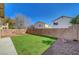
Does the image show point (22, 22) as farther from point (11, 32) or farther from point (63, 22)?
point (63, 22)

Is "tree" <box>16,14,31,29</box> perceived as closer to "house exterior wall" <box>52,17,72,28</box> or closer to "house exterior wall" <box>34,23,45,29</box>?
"house exterior wall" <box>34,23,45,29</box>

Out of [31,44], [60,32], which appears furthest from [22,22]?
[60,32]

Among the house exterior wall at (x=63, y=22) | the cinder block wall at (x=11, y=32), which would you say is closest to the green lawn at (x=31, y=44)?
the cinder block wall at (x=11, y=32)

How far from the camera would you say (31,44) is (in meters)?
2.72

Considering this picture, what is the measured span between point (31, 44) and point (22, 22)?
322mm

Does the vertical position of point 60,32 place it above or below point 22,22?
below

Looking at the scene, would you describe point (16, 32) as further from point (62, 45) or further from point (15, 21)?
point (62, 45)

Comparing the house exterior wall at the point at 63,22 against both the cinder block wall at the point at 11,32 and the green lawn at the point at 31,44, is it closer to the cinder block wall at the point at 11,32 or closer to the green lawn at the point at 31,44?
the green lawn at the point at 31,44

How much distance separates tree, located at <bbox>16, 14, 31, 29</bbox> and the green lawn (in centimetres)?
13

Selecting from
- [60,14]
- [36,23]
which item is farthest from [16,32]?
[60,14]

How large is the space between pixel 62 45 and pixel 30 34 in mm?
445

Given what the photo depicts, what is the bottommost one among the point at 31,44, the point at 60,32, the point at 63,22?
the point at 31,44

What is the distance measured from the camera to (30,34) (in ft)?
9.06

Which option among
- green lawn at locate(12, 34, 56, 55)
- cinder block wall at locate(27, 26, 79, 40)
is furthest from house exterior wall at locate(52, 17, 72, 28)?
green lawn at locate(12, 34, 56, 55)
